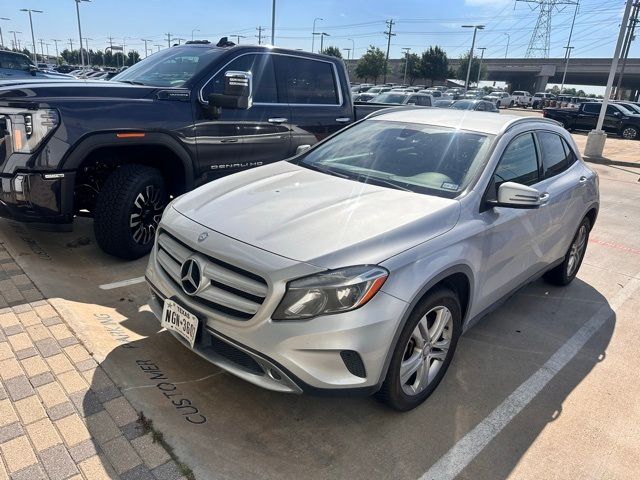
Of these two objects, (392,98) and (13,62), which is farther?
(392,98)

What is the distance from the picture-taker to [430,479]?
240cm

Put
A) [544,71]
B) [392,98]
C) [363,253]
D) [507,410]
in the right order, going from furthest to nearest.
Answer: [544,71], [392,98], [507,410], [363,253]

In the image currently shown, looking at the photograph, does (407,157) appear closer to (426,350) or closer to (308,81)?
(426,350)

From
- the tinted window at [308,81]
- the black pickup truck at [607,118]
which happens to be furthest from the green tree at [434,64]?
the tinted window at [308,81]

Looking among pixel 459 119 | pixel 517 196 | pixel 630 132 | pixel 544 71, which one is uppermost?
pixel 544 71

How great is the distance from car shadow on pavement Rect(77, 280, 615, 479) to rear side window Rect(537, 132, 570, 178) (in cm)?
155

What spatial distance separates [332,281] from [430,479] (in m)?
1.07

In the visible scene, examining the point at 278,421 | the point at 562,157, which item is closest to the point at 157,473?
the point at 278,421

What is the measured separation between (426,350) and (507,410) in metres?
0.69

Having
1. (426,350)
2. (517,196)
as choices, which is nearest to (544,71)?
(517,196)

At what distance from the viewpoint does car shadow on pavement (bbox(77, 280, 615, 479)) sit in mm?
2430

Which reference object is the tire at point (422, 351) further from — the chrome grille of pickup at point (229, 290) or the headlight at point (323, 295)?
the chrome grille of pickup at point (229, 290)

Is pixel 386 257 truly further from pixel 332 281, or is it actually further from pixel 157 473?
pixel 157 473

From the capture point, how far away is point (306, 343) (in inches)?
90.5
